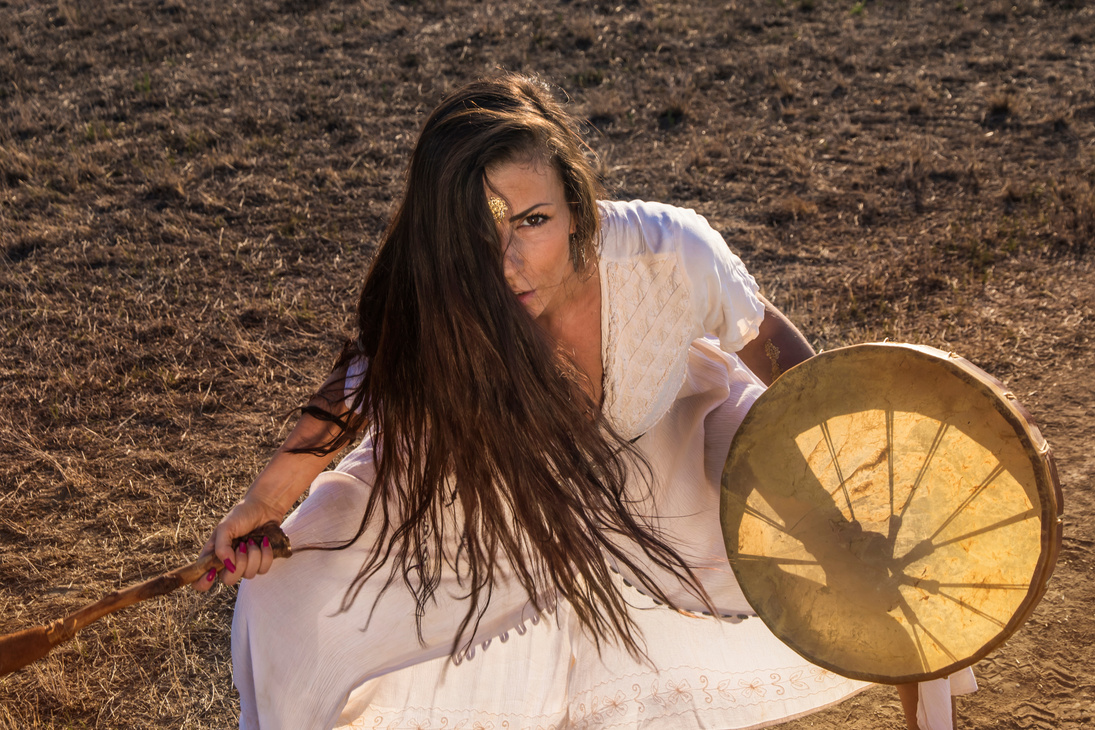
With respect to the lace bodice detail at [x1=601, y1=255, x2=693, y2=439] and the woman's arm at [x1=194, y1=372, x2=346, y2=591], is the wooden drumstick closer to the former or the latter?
the woman's arm at [x1=194, y1=372, x2=346, y2=591]

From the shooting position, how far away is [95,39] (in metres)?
7.23

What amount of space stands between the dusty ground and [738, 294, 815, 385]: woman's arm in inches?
38.0

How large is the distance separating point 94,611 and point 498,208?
1.10 meters

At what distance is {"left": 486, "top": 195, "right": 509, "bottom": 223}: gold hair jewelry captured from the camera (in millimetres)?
1848

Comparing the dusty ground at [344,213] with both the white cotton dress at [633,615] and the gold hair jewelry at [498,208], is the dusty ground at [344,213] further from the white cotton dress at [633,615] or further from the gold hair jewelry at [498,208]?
the gold hair jewelry at [498,208]

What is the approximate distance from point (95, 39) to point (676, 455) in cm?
677

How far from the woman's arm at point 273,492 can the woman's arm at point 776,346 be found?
994mm

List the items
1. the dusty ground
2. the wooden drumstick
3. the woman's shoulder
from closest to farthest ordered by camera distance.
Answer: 1. the wooden drumstick
2. the woman's shoulder
3. the dusty ground

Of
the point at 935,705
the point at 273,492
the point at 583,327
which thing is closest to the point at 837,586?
the point at 935,705

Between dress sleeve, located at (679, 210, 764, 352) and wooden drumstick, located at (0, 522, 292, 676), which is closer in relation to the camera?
wooden drumstick, located at (0, 522, 292, 676)

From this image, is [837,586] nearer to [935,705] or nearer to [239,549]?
[935,705]

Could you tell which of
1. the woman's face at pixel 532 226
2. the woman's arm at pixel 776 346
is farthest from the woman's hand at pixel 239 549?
the woman's arm at pixel 776 346

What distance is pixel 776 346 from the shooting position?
224cm

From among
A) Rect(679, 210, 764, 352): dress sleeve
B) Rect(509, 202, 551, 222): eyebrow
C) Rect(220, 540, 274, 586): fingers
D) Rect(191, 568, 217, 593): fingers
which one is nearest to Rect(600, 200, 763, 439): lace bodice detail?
Rect(679, 210, 764, 352): dress sleeve
